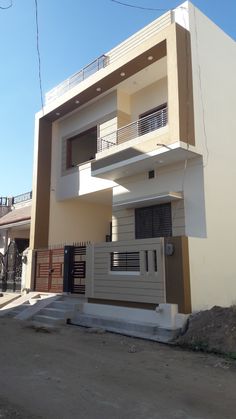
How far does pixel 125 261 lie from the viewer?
10.7m

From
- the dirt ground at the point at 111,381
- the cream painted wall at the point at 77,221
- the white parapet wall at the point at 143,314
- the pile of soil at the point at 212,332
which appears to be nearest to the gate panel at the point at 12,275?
the cream painted wall at the point at 77,221

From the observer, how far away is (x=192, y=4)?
12047mm

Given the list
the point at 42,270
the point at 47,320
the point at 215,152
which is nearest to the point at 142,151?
the point at 215,152

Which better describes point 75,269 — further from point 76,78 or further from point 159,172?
point 76,78

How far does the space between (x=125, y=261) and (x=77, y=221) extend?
23.7 feet

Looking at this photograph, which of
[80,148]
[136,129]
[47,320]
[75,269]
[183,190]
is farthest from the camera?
[80,148]

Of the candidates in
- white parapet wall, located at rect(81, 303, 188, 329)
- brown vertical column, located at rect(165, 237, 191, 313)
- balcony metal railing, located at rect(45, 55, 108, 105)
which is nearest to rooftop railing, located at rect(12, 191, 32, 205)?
balcony metal railing, located at rect(45, 55, 108, 105)

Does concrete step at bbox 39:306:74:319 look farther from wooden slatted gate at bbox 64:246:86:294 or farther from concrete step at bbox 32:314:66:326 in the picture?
wooden slatted gate at bbox 64:246:86:294

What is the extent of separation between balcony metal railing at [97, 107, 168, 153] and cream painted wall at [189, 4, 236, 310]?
62.8 inches

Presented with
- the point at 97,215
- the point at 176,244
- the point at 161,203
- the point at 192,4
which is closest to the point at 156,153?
the point at 161,203

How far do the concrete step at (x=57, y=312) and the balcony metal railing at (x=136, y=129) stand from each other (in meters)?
6.09

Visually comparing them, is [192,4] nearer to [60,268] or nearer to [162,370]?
[60,268]

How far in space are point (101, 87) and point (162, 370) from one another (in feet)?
36.0

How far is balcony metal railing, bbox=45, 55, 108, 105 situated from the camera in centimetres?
1515
